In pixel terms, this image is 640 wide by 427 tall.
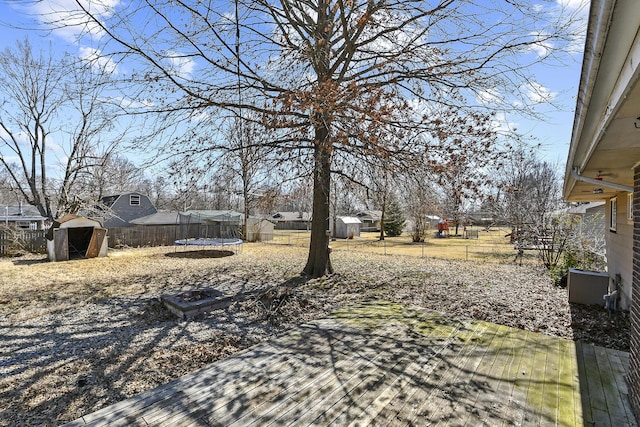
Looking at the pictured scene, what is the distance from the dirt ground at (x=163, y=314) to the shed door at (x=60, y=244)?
0.66m

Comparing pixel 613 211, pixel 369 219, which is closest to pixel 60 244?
pixel 613 211

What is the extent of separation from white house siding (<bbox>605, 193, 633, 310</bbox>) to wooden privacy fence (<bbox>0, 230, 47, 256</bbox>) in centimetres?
1917

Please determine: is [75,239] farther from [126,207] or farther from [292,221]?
[292,221]

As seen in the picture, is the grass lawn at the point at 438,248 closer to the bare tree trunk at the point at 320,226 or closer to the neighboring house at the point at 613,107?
the bare tree trunk at the point at 320,226

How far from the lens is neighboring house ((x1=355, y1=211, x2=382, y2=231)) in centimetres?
4345

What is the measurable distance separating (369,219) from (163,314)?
40.8 meters

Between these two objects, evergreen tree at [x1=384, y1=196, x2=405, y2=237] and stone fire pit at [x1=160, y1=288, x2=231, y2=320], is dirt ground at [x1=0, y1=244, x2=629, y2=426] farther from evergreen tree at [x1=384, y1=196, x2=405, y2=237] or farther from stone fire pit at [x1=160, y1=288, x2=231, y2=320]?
evergreen tree at [x1=384, y1=196, x2=405, y2=237]

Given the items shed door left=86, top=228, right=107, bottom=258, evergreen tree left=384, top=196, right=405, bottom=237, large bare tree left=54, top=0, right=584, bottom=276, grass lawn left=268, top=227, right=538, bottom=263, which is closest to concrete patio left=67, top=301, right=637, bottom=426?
large bare tree left=54, top=0, right=584, bottom=276

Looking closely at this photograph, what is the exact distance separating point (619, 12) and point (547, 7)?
18.6 ft

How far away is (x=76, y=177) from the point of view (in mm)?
15875

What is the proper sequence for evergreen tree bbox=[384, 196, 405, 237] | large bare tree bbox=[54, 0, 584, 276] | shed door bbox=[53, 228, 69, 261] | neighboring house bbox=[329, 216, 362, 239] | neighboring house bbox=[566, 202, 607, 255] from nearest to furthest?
large bare tree bbox=[54, 0, 584, 276]
neighboring house bbox=[566, 202, 607, 255]
shed door bbox=[53, 228, 69, 261]
neighboring house bbox=[329, 216, 362, 239]
evergreen tree bbox=[384, 196, 405, 237]

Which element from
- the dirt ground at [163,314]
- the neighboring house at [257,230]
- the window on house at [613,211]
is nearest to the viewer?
the dirt ground at [163,314]

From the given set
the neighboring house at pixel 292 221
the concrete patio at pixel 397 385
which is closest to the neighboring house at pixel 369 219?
the neighboring house at pixel 292 221

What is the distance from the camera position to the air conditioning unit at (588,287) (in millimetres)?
6730
